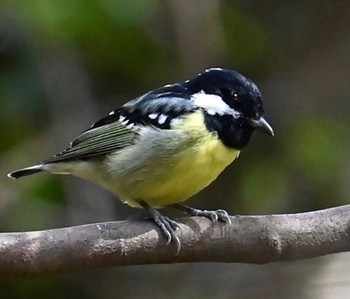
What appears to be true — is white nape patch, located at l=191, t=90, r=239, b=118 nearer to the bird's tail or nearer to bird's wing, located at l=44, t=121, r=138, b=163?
bird's wing, located at l=44, t=121, r=138, b=163

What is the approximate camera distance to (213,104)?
1689 millimetres

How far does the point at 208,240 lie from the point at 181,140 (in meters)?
0.25

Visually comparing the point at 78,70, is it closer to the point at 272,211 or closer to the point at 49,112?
the point at 49,112

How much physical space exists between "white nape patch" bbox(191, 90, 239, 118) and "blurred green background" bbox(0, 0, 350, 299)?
56 centimetres

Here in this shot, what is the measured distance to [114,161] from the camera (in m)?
1.75

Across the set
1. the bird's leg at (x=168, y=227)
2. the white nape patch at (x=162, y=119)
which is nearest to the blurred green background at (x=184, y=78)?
the white nape patch at (x=162, y=119)

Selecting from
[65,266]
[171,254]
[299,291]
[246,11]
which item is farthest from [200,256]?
[246,11]

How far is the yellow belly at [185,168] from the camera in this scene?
1641mm

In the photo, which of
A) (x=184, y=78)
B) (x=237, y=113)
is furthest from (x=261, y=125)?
(x=184, y=78)

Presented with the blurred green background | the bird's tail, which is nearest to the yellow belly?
the bird's tail

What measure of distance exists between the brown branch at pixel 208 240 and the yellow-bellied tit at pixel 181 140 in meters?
0.07

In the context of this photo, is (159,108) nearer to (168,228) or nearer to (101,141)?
(101,141)

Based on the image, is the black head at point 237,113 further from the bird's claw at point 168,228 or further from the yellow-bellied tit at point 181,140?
the bird's claw at point 168,228

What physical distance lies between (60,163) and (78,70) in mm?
802
